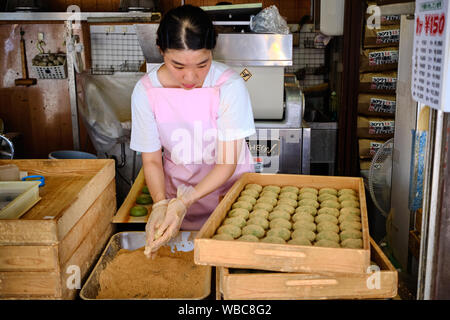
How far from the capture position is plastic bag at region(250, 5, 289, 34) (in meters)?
2.79

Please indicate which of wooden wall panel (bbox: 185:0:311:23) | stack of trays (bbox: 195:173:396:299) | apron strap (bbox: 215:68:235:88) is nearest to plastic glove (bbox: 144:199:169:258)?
stack of trays (bbox: 195:173:396:299)

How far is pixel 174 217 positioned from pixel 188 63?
0.56m

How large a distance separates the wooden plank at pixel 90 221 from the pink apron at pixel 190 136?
0.33 m

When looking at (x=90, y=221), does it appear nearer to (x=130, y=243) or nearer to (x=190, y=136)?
(x=130, y=243)

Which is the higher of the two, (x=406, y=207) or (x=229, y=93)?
(x=229, y=93)

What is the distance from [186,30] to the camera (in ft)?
5.49

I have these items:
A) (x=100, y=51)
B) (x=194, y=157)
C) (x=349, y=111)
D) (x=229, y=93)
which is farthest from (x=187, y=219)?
(x=100, y=51)

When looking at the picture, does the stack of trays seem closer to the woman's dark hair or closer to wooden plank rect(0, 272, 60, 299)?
wooden plank rect(0, 272, 60, 299)

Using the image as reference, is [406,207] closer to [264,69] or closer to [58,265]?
[264,69]

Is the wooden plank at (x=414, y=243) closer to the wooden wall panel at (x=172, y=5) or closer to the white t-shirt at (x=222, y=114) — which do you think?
the white t-shirt at (x=222, y=114)

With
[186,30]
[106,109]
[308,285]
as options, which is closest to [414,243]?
[308,285]

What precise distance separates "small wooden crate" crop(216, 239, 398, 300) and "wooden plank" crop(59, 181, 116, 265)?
1.75 feet

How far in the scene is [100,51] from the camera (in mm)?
5383
